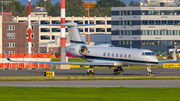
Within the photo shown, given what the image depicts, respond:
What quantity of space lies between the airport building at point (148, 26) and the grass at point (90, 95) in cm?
8765

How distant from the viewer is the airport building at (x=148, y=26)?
353 ft

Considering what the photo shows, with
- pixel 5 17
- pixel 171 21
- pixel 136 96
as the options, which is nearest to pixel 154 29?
pixel 171 21

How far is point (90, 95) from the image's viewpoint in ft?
63.6

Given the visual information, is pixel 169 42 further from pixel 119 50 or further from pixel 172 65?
pixel 119 50

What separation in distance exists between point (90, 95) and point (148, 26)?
3622 inches

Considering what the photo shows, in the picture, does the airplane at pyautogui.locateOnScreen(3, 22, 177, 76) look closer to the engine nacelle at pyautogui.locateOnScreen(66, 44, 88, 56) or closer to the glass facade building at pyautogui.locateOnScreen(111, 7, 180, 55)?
the engine nacelle at pyautogui.locateOnScreen(66, 44, 88, 56)

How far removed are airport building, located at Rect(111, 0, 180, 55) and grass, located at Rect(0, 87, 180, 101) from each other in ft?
288

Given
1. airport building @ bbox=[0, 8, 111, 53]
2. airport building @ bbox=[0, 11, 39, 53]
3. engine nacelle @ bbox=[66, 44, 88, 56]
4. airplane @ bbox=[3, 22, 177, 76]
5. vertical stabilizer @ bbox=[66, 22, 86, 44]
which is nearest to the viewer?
airplane @ bbox=[3, 22, 177, 76]

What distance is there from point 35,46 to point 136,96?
77.8 metres

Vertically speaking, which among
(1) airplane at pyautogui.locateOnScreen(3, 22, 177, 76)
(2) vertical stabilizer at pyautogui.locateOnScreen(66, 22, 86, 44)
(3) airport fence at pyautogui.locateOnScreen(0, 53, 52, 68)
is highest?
(2) vertical stabilizer at pyautogui.locateOnScreen(66, 22, 86, 44)

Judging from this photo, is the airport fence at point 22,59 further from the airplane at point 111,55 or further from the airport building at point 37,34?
the airport building at point 37,34

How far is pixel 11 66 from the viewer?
175 ft

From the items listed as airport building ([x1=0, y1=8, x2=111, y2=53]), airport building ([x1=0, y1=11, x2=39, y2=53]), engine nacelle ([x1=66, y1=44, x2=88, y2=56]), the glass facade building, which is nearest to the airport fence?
engine nacelle ([x1=66, y1=44, x2=88, y2=56])

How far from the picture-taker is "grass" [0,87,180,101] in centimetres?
1788
